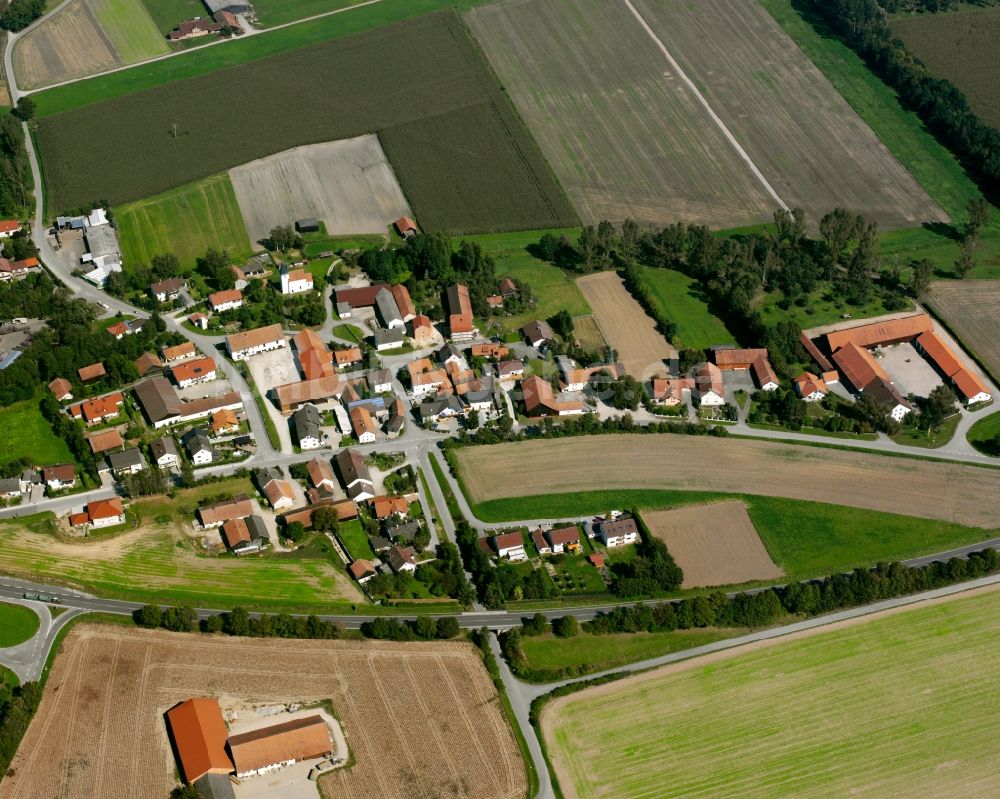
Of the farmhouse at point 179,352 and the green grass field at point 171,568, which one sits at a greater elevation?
the farmhouse at point 179,352

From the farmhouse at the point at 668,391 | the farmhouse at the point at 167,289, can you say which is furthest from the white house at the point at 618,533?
the farmhouse at the point at 167,289

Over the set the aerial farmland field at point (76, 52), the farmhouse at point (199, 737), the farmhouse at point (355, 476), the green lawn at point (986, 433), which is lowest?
the green lawn at point (986, 433)

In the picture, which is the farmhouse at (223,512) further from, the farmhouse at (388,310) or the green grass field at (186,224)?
the green grass field at (186,224)

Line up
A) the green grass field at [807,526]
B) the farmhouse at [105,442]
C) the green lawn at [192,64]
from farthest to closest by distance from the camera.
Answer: the green lawn at [192,64] < the farmhouse at [105,442] < the green grass field at [807,526]

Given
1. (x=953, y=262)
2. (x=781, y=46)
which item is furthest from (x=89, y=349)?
(x=781, y=46)

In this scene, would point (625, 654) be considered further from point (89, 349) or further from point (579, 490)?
point (89, 349)

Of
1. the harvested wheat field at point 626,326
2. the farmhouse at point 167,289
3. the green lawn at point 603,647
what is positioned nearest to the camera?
the green lawn at point 603,647

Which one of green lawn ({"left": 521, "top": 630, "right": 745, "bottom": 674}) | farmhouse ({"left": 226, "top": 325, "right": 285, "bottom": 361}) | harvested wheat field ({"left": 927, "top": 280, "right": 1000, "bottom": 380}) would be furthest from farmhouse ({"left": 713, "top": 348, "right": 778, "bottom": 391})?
farmhouse ({"left": 226, "top": 325, "right": 285, "bottom": 361})

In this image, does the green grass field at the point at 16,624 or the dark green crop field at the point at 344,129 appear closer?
the green grass field at the point at 16,624
